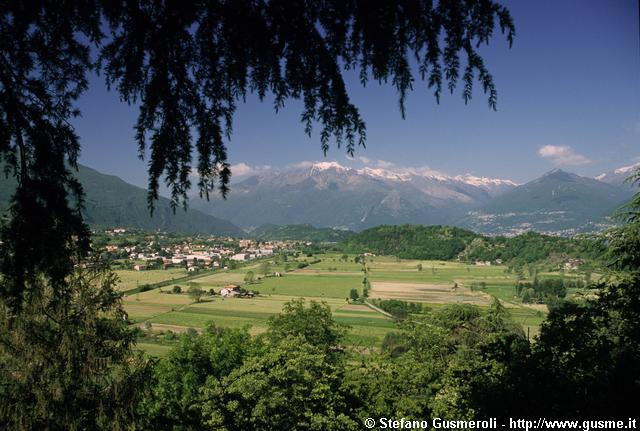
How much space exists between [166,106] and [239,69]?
627 millimetres

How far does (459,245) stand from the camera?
371 ft

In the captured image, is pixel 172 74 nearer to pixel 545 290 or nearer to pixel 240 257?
pixel 545 290

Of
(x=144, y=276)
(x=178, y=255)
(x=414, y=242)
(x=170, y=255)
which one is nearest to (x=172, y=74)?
(x=144, y=276)

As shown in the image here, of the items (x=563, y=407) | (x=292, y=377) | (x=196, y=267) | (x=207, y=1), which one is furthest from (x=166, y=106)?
(x=196, y=267)

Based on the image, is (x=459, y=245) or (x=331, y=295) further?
(x=459, y=245)

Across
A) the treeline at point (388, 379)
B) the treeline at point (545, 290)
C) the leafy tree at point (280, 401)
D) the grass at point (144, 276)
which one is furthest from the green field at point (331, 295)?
the leafy tree at point (280, 401)

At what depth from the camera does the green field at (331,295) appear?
3838cm

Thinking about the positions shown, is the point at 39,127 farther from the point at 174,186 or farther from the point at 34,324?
the point at 34,324

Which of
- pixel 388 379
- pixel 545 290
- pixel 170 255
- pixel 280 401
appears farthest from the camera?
pixel 170 255

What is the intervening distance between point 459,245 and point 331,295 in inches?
2763

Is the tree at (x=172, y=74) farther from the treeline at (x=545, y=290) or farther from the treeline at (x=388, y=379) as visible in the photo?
the treeline at (x=545, y=290)

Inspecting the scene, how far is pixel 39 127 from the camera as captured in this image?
2.91 m

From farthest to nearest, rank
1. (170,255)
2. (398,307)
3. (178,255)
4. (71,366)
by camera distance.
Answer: (178,255) < (170,255) < (398,307) < (71,366)

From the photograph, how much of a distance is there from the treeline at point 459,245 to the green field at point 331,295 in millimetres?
13794
